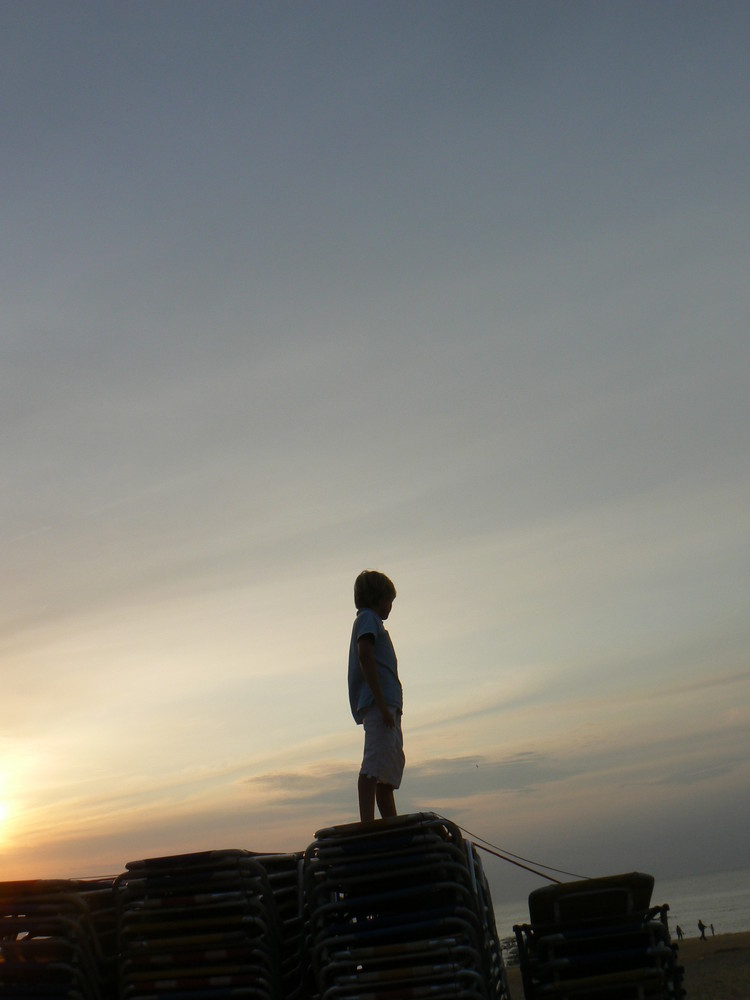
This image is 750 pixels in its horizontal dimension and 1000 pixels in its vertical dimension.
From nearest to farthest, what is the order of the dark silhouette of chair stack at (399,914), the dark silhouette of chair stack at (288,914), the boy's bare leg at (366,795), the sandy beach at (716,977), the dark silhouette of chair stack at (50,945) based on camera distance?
the dark silhouette of chair stack at (399,914) < the dark silhouette of chair stack at (50,945) < the dark silhouette of chair stack at (288,914) < the boy's bare leg at (366,795) < the sandy beach at (716,977)

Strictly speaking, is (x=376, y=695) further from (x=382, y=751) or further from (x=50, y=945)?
(x=50, y=945)

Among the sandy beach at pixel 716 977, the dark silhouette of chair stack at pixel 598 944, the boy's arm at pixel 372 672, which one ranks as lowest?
the sandy beach at pixel 716 977

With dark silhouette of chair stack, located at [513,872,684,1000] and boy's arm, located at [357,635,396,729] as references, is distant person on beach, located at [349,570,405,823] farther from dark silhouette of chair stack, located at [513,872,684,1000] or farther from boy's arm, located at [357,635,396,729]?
dark silhouette of chair stack, located at [513,872,684,1000]

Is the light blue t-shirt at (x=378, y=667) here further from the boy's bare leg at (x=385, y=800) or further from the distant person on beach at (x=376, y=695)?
the boy's bare leg at (x=385, y=800)

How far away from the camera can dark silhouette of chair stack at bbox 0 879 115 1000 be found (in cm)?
478

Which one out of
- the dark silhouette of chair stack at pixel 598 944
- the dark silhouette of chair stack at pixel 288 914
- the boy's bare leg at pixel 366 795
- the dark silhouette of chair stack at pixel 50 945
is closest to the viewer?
the dark silhouette of chair stack at pixel 598 944

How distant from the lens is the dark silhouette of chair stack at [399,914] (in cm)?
433

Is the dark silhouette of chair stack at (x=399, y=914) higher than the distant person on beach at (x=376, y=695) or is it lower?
lower

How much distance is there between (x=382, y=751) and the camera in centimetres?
638

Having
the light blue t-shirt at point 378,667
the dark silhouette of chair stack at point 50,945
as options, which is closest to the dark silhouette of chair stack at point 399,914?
the dark silhouette of chair stack at point 50,945

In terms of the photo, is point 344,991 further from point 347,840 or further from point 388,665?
point 388,665

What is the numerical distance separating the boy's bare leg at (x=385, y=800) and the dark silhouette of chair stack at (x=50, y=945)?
6.96 feet

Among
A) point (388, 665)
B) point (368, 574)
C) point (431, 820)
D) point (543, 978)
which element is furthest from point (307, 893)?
point (368, 574)

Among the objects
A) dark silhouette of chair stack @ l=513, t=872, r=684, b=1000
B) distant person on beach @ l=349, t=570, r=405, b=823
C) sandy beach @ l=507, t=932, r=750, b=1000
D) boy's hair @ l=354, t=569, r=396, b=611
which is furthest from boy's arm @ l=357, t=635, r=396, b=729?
sandy beach @ l=507, t=932, r=750, b=1000
